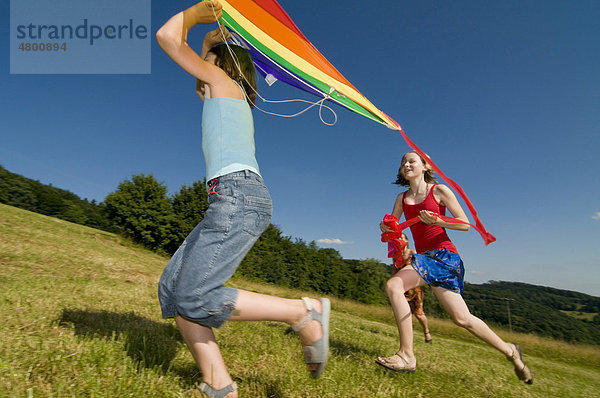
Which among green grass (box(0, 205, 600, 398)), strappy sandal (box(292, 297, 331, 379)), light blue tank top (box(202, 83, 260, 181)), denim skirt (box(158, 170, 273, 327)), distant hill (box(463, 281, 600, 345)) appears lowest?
distant hill (box(463, 281, 600, 345))

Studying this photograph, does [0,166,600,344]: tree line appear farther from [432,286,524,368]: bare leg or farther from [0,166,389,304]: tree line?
[432,286,524,368]: bare leg

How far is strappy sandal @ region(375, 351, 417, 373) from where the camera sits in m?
2.83

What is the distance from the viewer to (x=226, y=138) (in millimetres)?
1868

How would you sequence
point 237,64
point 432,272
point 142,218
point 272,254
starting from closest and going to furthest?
1. point 237,64
2. point 432,272
3. point 142,218
4. point 272,254

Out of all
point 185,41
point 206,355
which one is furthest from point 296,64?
point 206,355

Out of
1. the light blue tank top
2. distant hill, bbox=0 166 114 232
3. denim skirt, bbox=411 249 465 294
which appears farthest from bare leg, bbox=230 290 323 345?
distant hill, bbox=0 166 114 232

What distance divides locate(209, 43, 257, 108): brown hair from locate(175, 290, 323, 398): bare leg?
1.46 meters

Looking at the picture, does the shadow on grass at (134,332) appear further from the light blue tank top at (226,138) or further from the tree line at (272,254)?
the tree line at (272,254)

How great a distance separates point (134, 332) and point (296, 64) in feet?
10.5

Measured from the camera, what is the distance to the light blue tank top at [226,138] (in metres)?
1.81

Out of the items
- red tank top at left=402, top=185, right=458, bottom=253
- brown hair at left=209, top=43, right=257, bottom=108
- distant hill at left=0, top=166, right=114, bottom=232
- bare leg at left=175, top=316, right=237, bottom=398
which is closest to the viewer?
bare leg at left=175, top=316, right=237, bottom=398

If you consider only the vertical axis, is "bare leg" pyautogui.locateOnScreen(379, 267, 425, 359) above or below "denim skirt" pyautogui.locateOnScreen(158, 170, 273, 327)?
below

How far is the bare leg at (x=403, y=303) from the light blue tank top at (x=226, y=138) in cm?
203

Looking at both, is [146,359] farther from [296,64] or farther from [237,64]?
[296,64]
